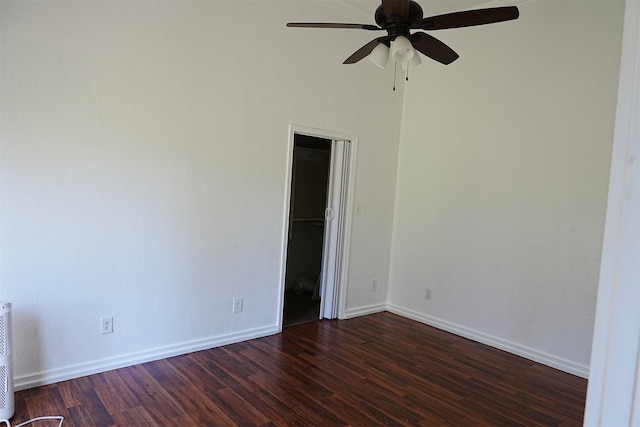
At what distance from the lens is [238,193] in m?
3.61

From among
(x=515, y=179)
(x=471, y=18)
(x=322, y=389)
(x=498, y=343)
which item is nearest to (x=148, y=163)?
(x=322, y=389)

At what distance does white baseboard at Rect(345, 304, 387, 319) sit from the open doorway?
0.73m

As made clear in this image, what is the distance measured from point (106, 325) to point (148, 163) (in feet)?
4.11

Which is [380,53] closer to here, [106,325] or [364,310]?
[106,325]

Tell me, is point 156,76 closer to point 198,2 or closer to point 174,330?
point 198,2

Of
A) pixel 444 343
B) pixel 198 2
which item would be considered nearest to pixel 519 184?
pixel 444 343

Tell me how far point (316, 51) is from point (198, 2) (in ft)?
4.01

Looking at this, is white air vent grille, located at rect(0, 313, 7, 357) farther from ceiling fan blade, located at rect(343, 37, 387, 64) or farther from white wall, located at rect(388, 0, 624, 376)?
white wall, located at rect(388, 0, 624, 376)

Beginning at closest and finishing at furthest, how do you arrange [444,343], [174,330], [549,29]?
1. [174,330]
2. [549,29]
3. [444,343]

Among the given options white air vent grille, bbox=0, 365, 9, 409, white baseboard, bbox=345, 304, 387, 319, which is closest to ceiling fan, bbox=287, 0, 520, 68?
white air vent grille, bbox=0, 365, 9, 409

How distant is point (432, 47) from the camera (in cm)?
253

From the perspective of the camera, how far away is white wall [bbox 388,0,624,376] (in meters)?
3.36

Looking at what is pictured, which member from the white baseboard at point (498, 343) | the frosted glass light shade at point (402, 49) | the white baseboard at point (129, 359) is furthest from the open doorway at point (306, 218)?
the frosted glass light shade at point (402, 49)

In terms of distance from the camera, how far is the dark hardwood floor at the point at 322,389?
252 centimetres
